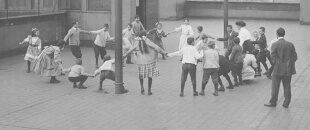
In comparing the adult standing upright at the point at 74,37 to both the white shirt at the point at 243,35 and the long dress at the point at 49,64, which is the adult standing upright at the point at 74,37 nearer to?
the long dress at the point at 49,64

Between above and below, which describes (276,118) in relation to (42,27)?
below

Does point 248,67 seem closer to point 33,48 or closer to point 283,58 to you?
point 283,58

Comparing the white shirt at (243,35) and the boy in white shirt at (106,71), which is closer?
the boy in white shirt at (106,71)

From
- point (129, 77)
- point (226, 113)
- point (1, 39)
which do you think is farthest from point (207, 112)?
point (1, 39)

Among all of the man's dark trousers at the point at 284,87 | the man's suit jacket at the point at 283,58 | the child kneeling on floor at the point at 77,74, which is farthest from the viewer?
the child kneeling on floor at the point at 77,74

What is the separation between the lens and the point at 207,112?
1280cm

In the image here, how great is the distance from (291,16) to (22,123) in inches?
1110

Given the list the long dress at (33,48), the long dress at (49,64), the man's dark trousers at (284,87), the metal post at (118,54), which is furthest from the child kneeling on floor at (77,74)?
the man's dark trousers at (284,87)

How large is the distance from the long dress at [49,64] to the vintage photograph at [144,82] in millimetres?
27

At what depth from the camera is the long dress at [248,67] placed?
16531 millimetres

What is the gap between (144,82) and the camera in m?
16.7

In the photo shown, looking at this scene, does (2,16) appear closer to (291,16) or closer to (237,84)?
(237,84)

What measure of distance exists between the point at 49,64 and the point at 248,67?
17.9ft

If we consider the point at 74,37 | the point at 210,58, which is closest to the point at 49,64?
the point at 74,37
